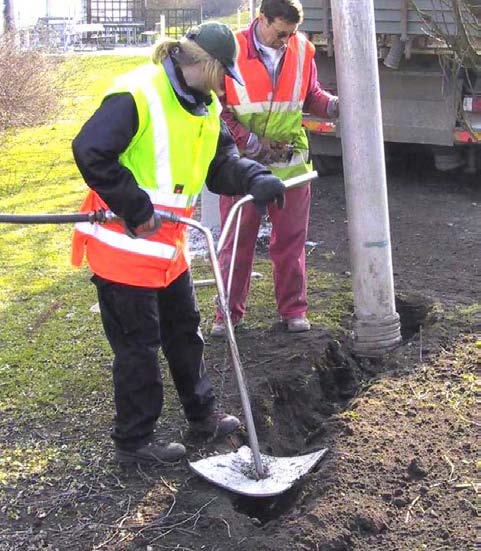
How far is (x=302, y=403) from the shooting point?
5.12m

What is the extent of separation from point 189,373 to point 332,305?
2.07m

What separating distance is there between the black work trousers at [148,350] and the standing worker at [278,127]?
1279 millimetres

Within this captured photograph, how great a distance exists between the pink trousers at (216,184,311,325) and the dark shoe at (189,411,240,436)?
121 centimetres

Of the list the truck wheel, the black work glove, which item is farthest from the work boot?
the truck wheel

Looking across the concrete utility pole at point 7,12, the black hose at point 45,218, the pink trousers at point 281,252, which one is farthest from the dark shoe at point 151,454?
the concrete utility pole at point 7,12

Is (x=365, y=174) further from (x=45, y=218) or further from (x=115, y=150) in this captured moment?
(x=45, y=218)

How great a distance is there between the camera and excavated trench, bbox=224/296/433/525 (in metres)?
4.14

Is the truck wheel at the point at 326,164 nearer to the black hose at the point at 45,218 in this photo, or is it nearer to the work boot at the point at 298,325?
the work boot at the point at 298,325

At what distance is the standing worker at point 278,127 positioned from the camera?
5484 millimetres

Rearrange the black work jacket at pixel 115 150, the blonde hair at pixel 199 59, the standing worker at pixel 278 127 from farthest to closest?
the standing worker at pixel 278 127, the blonde hair at pixel 199 59, the black work jacket at pixel 115 150

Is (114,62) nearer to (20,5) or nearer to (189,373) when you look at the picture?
(20,5)

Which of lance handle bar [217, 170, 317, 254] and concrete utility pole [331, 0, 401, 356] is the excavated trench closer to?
concrete utility pole [331, 0, 401, 356]

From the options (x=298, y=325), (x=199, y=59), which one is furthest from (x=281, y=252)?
(x=199, y=59)

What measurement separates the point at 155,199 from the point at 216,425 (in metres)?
1.18
